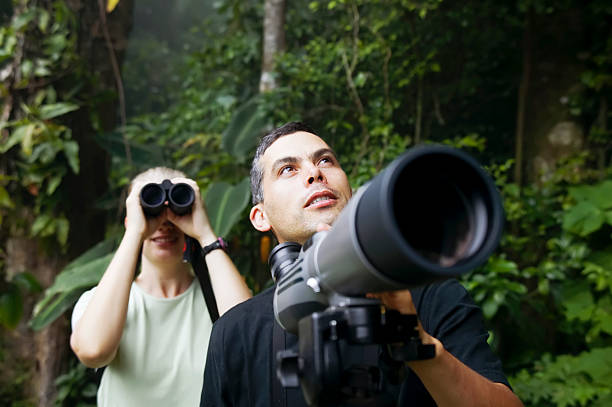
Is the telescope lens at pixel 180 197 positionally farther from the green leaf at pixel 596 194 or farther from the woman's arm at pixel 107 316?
the green leaf at pixel 596 194

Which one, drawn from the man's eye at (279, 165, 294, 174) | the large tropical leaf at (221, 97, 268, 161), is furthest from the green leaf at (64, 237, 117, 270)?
the man's eye at (279, 165, 294, 174)

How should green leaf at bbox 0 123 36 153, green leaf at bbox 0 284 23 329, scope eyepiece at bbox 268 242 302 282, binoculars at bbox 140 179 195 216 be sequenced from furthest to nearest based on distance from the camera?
green leaf at bbox 0 123 36 153
green leaf at bbox 0 284 23 329
binoculars at bbox 140 179 195 216
scope eyepiece at bbox 268 242 302 282

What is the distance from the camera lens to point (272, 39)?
349 cm

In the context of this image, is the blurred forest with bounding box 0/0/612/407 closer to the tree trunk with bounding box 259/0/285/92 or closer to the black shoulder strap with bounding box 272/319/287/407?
the tree trunk with bounding box 259/0/285/92

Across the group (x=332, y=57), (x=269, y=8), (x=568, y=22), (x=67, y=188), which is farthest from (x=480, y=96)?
(x=67, y=188)

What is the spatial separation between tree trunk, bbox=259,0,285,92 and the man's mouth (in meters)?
2.40

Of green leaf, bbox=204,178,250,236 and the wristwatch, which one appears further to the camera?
green leaf, bbox=204,178,250,236

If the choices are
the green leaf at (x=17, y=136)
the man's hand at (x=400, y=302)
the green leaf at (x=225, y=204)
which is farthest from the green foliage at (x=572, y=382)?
the green leaf at (x=17, y=136)

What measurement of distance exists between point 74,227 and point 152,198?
1.96m

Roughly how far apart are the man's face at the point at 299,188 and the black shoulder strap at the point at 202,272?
299 millimetres

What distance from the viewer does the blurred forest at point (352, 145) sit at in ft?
9.09

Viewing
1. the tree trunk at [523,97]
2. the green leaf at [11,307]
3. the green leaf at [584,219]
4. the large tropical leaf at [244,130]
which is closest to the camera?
the green leaf at [11,307]

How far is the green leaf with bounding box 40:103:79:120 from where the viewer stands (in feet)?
9.53

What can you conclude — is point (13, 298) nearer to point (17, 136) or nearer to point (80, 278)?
point (80, 278)
